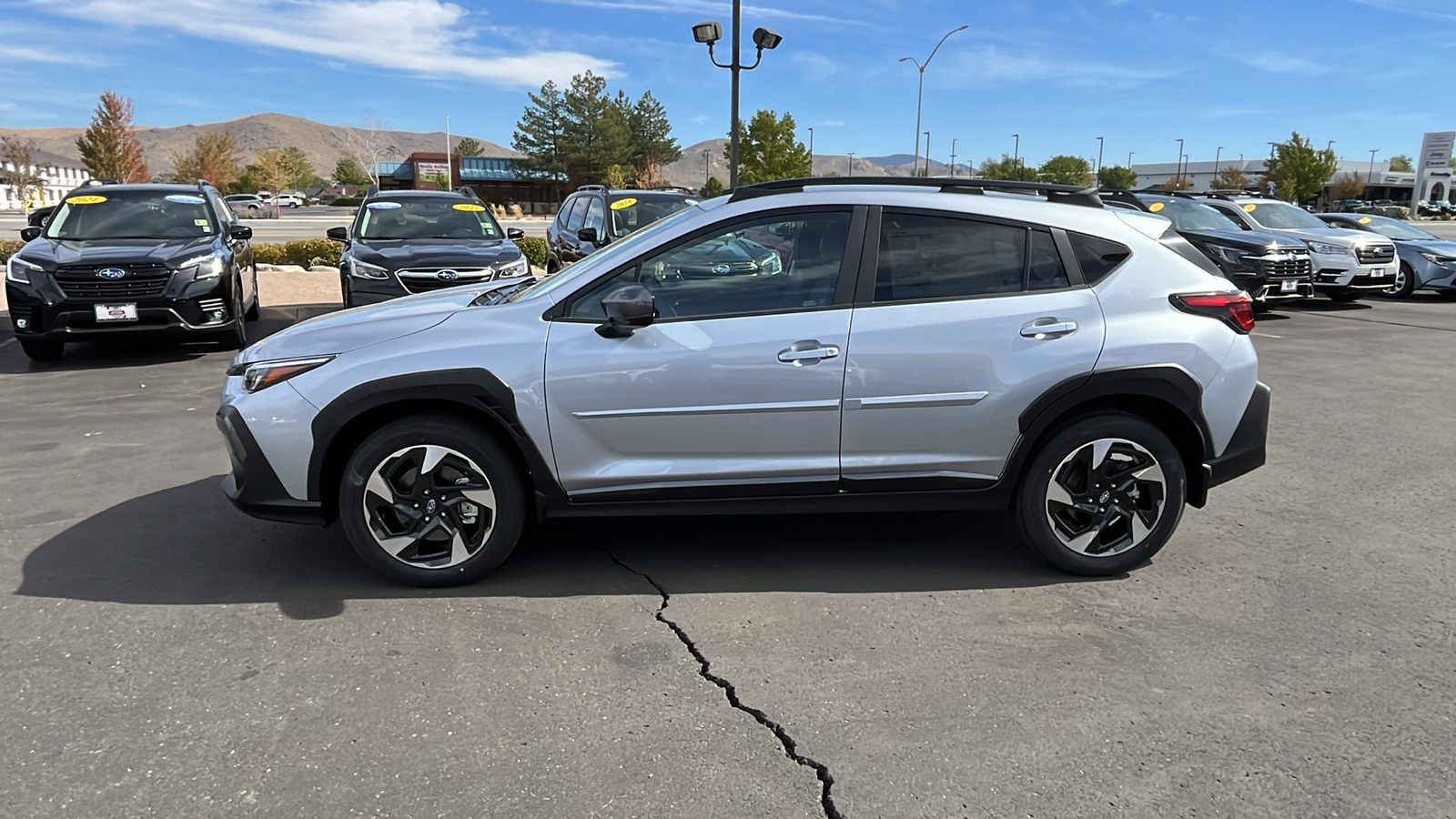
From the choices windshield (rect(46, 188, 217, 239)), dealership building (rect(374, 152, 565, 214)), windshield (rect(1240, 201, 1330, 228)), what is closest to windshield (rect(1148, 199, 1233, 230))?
windshield (rect(1240, 201, 1330, 228))

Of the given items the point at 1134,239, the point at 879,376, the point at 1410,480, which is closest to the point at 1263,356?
the point at 1410,480

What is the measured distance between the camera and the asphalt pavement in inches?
110

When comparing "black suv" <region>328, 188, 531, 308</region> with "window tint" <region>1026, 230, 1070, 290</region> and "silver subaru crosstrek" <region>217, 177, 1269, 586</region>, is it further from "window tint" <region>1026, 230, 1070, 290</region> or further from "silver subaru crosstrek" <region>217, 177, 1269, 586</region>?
"window tint" <region>1026, 230, 1070, 290</region>

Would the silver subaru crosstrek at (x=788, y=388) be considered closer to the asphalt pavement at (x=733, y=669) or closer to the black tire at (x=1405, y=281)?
the asphalt pavement at (x=733, y=669)

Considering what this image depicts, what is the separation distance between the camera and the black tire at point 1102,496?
166 inches

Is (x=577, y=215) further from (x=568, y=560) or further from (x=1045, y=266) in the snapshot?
(x=1045, y=266)

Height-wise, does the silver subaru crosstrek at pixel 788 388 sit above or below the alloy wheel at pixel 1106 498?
above

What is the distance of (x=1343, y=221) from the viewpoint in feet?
59.8

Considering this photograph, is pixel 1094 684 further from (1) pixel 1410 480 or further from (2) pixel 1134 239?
(1) pixel 1410 480

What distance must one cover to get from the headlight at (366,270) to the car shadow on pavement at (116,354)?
2.07 feet

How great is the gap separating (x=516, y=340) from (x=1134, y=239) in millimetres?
2722

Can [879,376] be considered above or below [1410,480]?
above

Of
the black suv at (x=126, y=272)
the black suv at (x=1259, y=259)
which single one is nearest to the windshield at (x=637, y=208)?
the black suv at (x=126, y=272)

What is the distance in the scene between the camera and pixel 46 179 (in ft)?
267
